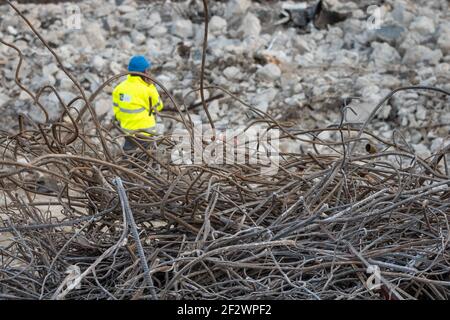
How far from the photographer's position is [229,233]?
299 centimetres

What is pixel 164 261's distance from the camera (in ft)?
9.30

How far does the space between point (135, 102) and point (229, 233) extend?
3.34m

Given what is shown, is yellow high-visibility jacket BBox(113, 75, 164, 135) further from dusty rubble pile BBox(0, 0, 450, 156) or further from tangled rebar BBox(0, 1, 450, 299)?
tangled rebar BBox(0, 1, 450, 299)

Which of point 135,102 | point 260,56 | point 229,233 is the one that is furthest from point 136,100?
point 260,56

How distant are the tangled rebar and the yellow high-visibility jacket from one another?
104 inches

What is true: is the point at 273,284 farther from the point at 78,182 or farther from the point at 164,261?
the point at 78,182

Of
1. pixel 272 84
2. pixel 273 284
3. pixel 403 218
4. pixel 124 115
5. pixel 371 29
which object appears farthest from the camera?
pixel 371 29

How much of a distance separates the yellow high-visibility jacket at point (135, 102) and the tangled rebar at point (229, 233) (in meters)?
2.65

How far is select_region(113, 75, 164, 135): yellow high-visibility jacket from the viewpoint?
613cm

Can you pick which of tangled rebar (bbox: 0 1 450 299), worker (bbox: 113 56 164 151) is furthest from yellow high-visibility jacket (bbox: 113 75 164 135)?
tangled rebar (bbox: 0 1 450 299)

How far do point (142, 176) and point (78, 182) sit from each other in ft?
1.11

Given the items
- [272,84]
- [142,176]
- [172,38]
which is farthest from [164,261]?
[172,38]

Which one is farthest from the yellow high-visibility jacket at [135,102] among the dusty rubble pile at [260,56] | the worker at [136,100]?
the dusty rubble pile at [260,56]
